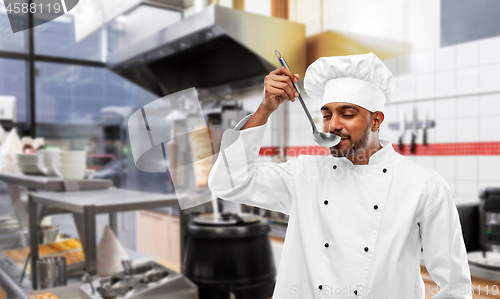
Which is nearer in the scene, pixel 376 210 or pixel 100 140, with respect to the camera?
pixel 376 210

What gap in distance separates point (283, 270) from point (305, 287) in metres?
0.06

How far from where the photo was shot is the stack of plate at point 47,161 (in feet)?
5.98

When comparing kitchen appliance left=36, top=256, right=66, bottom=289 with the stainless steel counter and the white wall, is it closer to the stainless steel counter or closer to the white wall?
the stainless steel counter

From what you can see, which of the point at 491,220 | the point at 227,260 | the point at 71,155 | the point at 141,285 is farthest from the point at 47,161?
the point at 491,220

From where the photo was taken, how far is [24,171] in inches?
79.4

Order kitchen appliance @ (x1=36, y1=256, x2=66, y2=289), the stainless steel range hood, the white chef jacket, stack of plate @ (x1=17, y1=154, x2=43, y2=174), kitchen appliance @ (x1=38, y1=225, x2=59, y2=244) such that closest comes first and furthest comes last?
the white chef jacket < kitchen appliance @ (x1=36, y1=256, x2=66, y2=289) < stack of plate @ (x1=17, y1=154, x2=43, y2=174) < kitchen appliance @ (x1=38, y1=225, x2=59, y2=244) < the stainless steel range hood

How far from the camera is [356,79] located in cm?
84

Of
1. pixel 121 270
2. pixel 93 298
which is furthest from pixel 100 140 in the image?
pixel 93 298

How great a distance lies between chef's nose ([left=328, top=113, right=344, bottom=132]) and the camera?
2.63 feet

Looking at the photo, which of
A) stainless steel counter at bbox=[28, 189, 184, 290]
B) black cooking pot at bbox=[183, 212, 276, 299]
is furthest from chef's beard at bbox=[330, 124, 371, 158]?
black cooking pot at bbox=[183, 212, 276, 299]

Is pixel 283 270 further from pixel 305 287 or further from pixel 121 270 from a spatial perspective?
pixel 121 270

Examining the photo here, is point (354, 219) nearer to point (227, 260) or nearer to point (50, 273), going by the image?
point (227, 260)

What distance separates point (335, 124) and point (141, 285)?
1065mm

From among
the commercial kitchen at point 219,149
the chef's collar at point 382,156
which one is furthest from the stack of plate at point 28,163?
the chef's collar at point 382,156
